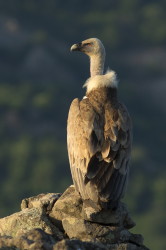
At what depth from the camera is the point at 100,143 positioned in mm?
16438

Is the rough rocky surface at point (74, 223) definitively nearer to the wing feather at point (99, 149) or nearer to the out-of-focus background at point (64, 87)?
the wing feather at point (99, 149)

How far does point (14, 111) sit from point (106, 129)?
11437 cm

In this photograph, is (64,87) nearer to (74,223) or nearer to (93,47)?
(93,47)

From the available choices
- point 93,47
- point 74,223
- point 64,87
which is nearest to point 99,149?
point 74,223

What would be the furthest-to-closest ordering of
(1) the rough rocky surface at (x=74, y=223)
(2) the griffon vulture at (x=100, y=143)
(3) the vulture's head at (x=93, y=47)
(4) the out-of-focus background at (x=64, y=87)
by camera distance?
(4) the out-of-focus background at (x=64, y=87) → (3) the vulture's head at (x=93, y=47) → (2) the griffon vulture at (x=100, y=143) → (1) the rough rocky surface at (x=74, y=223)

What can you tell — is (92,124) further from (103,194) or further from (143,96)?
(143,96)

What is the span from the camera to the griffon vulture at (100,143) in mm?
15945

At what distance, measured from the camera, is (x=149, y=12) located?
16600 centimetres

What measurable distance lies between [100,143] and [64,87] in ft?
394

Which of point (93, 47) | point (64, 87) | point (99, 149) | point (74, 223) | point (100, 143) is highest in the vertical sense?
point (64, 87)

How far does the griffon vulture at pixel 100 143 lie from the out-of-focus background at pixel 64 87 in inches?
2975

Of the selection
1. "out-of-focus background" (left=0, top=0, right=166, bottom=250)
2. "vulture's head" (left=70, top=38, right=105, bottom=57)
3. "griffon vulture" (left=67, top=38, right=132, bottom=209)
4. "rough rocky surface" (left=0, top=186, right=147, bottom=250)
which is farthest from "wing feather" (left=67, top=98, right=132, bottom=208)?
"out-of-focus background" (left=0, top=0, right=166, bottom=250)

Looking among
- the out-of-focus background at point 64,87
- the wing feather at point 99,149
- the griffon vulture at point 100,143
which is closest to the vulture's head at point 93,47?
the griffon vulture at point 100,143

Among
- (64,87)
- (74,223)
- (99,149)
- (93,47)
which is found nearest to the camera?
(74,223)
